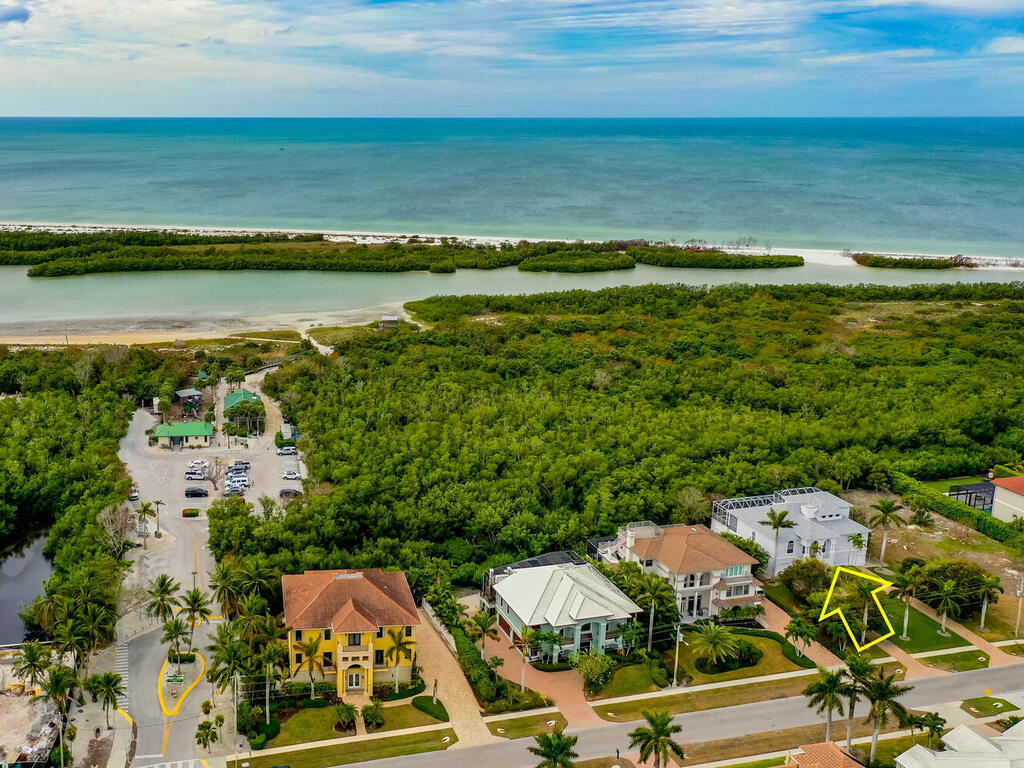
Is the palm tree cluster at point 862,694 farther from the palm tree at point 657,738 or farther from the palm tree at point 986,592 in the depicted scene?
the palm tree at point 986,592

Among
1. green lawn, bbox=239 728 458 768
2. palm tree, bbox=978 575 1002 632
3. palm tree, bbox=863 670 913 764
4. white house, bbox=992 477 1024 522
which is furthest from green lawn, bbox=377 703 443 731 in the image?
white house, bbox=992 477 1024 522

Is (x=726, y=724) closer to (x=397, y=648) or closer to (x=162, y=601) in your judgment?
(x=397, y=648)

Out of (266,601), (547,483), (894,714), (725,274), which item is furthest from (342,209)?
(894,714)

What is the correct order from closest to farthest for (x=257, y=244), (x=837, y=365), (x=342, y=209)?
1. (x=837, y=365)
2. (x=257, y=244)
3. (x=342, y=209)

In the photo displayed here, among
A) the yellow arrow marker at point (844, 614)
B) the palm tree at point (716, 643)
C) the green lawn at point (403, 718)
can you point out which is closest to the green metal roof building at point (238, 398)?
the green lawn at point (403, 718)

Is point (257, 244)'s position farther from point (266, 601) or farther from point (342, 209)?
point (266, 601)
